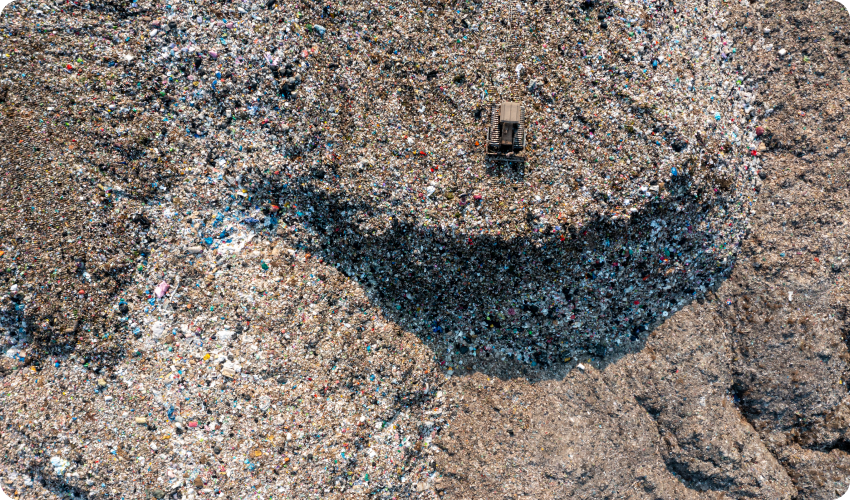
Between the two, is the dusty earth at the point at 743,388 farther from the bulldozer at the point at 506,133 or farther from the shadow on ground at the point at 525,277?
the bulldozer at the point at 506,133

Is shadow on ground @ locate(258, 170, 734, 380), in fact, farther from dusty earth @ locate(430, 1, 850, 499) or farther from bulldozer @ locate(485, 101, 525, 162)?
bulldozer @ locate(485, 101, 525, 162)

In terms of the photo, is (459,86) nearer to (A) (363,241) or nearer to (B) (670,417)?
(A) (363,241)

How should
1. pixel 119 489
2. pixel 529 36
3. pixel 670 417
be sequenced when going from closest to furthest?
pixel 119 489 → pixel 529 36 → pixel 670 417

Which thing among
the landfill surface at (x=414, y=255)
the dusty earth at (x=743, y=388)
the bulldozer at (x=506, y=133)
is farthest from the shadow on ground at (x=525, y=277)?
the bulldozer at (x=506, y=133)

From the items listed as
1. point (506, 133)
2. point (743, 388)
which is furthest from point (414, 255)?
point (743, 388)

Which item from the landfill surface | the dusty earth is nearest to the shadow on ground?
the landfill surface

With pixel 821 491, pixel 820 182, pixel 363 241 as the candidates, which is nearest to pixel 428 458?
pixel 363 241
